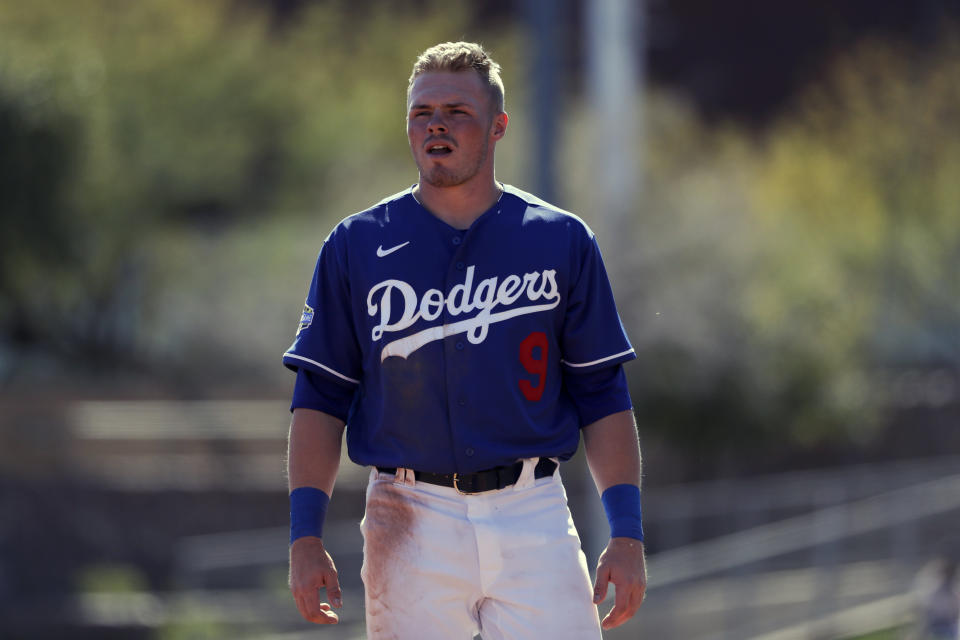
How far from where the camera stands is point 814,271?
75.6 feet

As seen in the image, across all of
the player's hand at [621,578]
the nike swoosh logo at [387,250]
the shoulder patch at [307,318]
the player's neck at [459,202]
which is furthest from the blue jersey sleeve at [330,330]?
the player's hand at [621,578]

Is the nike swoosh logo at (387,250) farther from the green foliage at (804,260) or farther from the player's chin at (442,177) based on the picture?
the green foliage at (804,260)

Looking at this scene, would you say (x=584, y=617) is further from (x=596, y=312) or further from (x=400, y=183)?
(x=400, y=183)

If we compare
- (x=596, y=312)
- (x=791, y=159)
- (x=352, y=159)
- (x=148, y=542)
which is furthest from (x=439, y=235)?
(x=791, y=159)

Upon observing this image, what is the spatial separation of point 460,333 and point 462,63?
0.70m

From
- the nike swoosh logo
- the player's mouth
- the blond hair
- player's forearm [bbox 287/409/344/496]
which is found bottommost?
player's forearm [bbox 287/409/344/496]

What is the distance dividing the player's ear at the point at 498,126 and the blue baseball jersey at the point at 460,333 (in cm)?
17

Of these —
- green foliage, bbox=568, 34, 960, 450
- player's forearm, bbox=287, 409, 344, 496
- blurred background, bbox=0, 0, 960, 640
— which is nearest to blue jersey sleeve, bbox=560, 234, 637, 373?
player's forearm, bbox=287, 409, 344, 496

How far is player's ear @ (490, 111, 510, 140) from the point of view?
384 cm

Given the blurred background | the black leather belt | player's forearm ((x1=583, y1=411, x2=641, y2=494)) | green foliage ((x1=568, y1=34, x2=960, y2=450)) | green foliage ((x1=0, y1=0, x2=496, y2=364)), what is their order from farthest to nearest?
green foliage ((x1=568, y1=34, x2=960, y2=450)) < green foliage ((x1=0, y1=0, x2=496, y2=364)) < the blurred background < player's forearm ((x1=583, y1=411, x2=641, y2=494)) < the black leather belt

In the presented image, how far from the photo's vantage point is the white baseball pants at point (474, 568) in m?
3.62

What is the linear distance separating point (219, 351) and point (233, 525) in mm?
5346

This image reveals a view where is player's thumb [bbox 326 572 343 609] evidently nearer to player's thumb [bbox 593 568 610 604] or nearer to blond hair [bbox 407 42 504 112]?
player's thumb [bbox 593 568 610 604]

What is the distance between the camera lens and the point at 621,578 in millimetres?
3639
